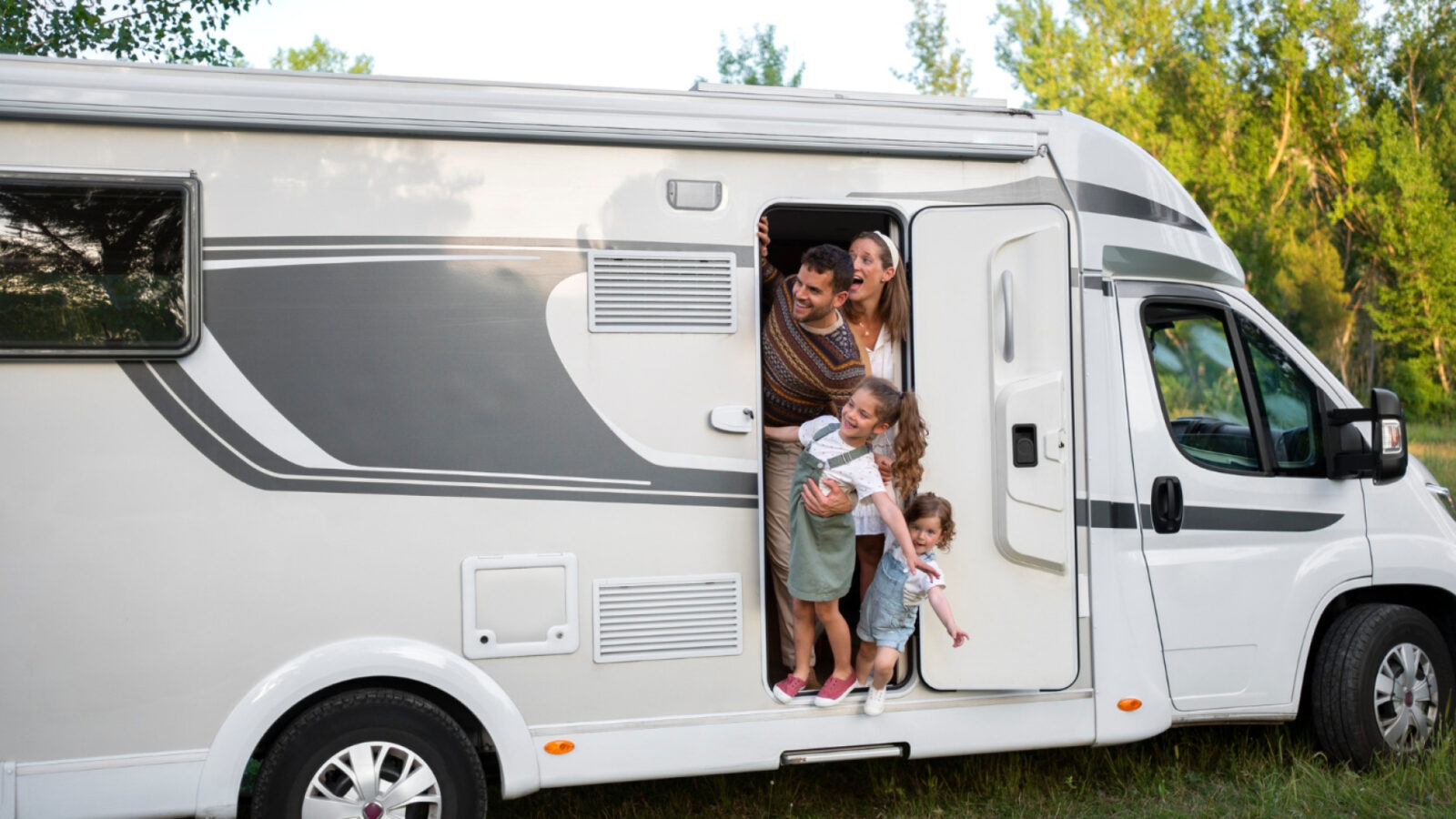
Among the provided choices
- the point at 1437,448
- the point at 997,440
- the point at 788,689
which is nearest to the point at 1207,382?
the point at 997,440

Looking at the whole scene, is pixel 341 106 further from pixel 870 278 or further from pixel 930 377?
pixel 930 377

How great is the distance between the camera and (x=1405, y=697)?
4.46 meters

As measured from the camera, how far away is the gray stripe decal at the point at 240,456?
3309mm

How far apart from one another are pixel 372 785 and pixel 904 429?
203 centimetres

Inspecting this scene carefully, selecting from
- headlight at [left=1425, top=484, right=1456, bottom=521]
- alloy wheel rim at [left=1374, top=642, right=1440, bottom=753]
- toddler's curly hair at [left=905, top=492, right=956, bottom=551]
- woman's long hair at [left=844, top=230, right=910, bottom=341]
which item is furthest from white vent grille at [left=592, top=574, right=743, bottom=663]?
headlight at [left=1425, top=484, right=1456, bottom=521]

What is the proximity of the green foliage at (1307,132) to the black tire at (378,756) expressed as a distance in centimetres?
2263

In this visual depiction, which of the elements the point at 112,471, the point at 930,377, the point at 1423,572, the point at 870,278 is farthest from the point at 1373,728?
the point at 112,471

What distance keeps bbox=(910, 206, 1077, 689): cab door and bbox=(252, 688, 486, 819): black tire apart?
1650 millimetres

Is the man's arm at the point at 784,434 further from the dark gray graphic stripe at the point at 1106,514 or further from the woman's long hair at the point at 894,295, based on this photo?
the dark gray graphic stripe at the point at 1106,514

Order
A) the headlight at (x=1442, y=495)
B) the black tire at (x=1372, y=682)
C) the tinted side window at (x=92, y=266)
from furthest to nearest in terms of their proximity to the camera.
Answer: the headlight at (x=1442, y=495)
the black tire at (x=1372, y=682)
the tinted side window at (x=92, y=266)

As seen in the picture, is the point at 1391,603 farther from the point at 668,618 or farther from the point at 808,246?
the point at 668,618

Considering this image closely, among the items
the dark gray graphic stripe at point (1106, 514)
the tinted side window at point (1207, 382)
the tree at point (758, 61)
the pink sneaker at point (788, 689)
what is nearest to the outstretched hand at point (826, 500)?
the pink sneaker at point (788, 689)

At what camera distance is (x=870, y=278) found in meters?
3.92

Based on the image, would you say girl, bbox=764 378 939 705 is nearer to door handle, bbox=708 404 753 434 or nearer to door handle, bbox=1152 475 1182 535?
door handle, bbox=708 404 753 434
